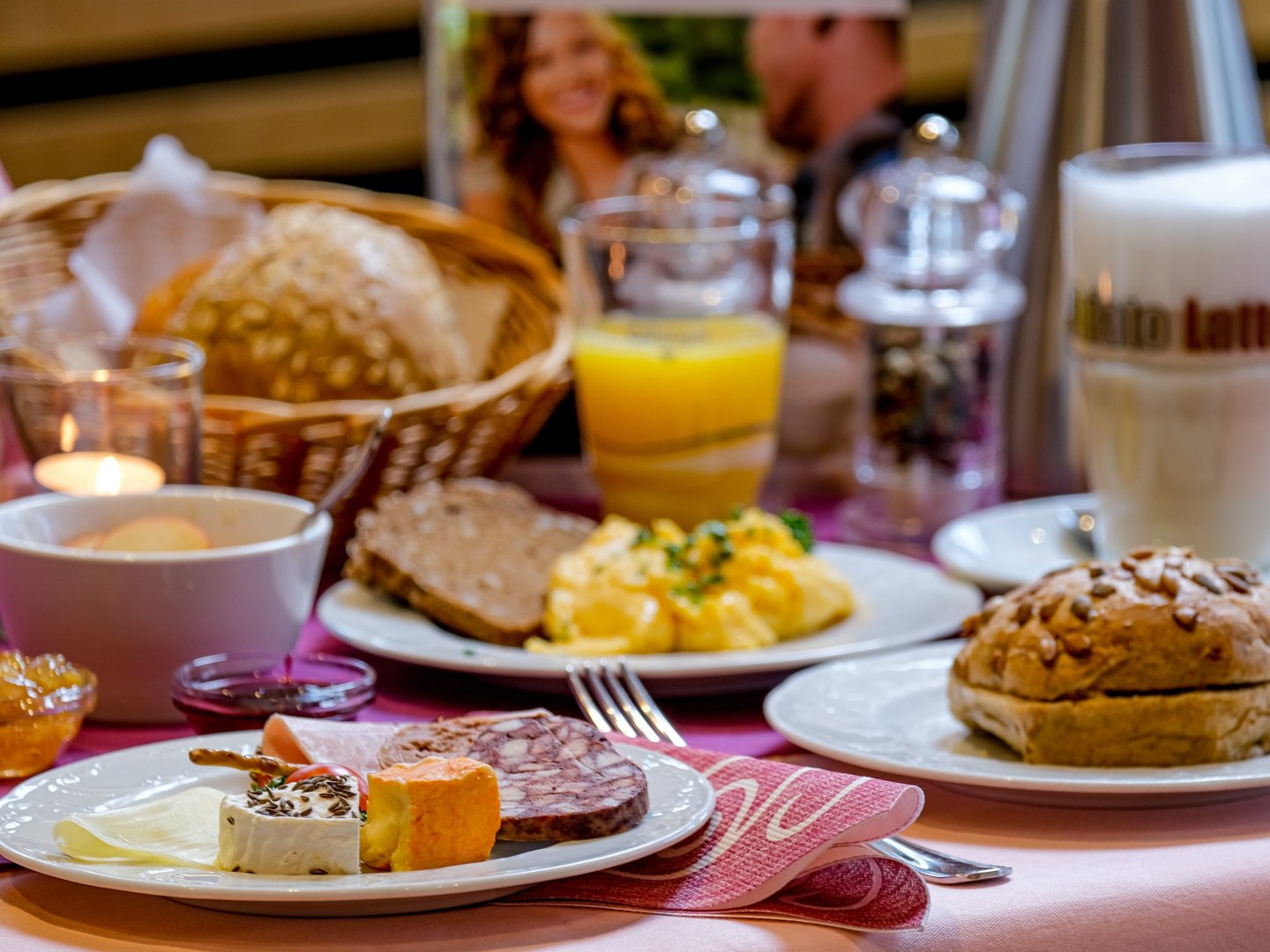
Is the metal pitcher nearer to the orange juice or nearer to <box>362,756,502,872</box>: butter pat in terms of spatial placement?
the orange juice

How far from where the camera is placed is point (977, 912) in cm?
82

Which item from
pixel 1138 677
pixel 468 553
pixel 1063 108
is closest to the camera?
pixel 1138 677

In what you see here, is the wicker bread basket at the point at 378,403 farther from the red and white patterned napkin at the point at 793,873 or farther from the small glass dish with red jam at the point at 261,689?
the red and white patterned napkin at the point at 793,873

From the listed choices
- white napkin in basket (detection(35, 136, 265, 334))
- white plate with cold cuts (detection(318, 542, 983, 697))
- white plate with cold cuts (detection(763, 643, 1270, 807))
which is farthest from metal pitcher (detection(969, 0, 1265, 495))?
white napkin in basket (detection(35, 136, 265, 334))

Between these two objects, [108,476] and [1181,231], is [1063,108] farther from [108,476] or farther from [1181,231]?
[108,476]

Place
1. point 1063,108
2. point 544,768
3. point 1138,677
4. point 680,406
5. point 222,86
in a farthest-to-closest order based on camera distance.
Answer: point 222,86
point 1063,108
point 680,406
point 1138,677
point 544,768

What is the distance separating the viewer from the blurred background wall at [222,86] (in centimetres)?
385

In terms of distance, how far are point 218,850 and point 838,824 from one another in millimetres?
293

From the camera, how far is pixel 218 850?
0.79m

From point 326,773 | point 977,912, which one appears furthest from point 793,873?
point 326,773

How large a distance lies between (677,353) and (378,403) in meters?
0.29

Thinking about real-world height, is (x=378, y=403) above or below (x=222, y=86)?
below

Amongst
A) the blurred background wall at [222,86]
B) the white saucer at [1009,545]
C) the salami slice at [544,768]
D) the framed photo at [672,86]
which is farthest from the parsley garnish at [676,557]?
the blurred background wall at [222,86]

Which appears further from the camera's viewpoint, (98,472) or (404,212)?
(404,212)
